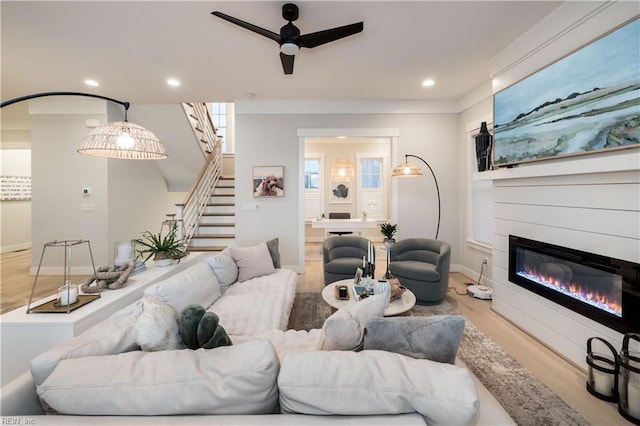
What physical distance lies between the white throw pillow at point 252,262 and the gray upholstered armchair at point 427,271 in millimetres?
1637

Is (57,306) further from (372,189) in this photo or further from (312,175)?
(372,189)

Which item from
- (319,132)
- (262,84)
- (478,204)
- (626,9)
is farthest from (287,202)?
(626,9)

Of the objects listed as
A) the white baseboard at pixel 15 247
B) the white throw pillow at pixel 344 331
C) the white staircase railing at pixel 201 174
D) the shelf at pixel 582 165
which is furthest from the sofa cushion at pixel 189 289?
the white baseboard at pixel 15 247

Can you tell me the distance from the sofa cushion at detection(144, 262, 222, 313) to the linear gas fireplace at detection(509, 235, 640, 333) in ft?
9.84

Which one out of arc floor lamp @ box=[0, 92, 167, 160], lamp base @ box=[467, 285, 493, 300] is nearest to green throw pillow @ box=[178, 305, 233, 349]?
arc floor lamp @ box=[0, 92, 167, 160]

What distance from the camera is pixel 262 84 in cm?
395

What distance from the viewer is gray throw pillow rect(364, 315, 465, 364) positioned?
109 centimetres

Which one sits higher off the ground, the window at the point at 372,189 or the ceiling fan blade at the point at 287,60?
the ceiling fan blade at the point at 287,60

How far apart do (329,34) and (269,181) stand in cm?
287

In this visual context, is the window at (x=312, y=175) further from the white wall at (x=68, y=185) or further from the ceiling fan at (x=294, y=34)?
the ceiling fan at (x=294, y=34)

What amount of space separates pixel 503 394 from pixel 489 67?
3.60 metres

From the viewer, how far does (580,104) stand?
6.80 feet

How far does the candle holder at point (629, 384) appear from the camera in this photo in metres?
1.61

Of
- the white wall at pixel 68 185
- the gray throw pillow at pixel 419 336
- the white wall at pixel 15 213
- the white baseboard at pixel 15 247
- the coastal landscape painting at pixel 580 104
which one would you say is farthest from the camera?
the white wall at pixel 15 213
